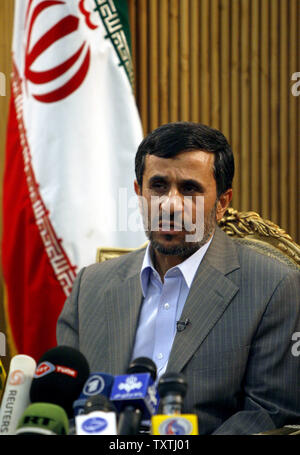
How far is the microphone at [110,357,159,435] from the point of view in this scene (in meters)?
1.06

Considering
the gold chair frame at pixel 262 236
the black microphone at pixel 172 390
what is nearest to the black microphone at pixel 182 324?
the gold chair frame at pixel 262 236

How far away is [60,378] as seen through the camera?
1.17m

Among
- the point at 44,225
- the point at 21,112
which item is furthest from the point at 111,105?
the point at 44,225

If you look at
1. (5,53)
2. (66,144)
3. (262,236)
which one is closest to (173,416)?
(262,236)

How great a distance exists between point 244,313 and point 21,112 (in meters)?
1.70

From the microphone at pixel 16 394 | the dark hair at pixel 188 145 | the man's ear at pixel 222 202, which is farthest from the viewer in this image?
the man's ear at pixel 222 202

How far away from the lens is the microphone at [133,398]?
1.06 m

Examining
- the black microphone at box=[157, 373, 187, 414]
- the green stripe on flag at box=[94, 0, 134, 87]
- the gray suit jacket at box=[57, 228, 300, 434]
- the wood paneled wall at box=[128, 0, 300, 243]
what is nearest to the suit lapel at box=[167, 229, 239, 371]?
the gray suit jacket at box=[57, 228, 300, 434]

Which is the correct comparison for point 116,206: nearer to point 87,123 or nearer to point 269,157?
point 87,123

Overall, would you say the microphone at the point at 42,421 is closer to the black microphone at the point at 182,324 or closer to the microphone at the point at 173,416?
the microphone at the point at 173,416

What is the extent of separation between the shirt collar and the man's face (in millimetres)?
33

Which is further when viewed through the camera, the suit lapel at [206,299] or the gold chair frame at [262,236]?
the gold chair frame at [262,236]

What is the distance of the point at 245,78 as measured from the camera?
3115 mm
